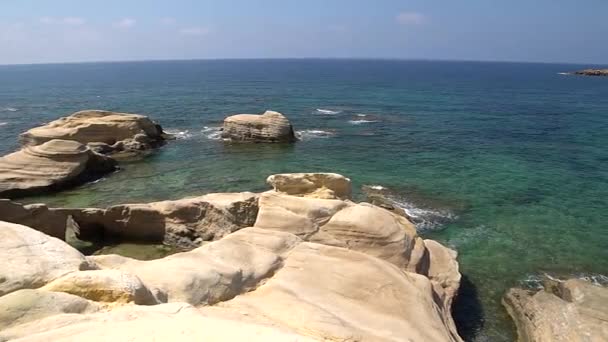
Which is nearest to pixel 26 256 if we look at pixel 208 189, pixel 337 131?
pixel 208 189

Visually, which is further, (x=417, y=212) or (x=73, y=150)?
(x=73, y=150)

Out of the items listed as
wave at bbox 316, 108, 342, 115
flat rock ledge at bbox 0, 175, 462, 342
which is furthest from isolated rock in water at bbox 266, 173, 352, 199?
wave at bbox 316, 108, 342, 115

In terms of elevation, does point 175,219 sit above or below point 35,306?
below

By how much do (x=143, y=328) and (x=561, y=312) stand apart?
14.6m

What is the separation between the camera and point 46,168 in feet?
96.5

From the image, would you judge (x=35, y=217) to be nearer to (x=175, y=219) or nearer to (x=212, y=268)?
(x=175, y=219)

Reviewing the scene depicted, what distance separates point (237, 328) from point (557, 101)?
87241mm

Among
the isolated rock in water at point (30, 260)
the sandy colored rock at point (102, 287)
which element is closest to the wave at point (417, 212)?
the sandy colored rock at point (102, 287)

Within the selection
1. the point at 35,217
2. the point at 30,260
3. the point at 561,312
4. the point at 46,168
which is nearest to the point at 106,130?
the point at 46,168

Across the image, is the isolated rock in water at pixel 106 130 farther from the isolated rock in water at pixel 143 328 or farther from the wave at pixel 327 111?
the isolated rock in water at pixel 143 328

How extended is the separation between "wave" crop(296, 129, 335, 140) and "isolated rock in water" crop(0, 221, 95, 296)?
35.8 metres

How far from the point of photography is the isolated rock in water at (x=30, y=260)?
328 inches

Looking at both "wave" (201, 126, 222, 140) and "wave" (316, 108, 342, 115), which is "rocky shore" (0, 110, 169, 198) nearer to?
"wave" (201, 126, 222, 140)

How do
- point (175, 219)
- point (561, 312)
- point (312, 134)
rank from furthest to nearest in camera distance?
point (312, 134)
point (175, 219)
point (561, 312)
